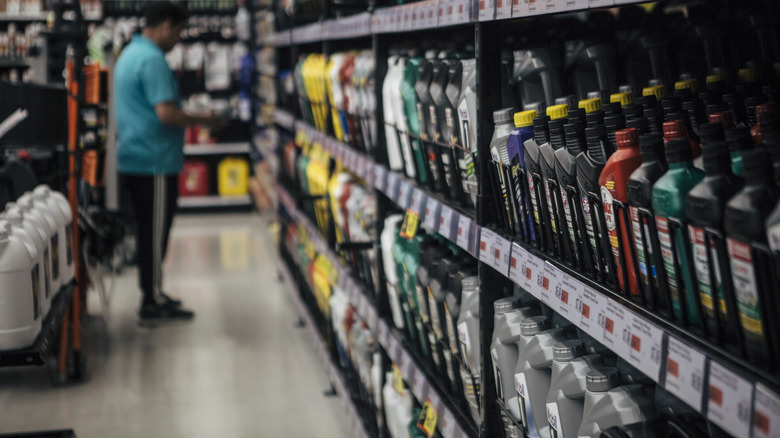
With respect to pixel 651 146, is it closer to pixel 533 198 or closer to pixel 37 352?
pixel 533 198

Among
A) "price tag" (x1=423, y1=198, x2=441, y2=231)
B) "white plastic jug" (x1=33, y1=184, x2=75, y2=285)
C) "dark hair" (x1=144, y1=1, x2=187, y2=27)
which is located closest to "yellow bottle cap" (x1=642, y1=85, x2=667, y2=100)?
"price tag" (x1=423, y1=198, x2=441, y2=231)

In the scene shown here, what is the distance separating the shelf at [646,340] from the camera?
37.2 inches

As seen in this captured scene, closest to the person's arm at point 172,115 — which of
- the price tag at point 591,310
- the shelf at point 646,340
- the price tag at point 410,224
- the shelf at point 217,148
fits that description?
the price tag at point 410,224

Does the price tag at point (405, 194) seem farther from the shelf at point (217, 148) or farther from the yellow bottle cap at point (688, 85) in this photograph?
the shelf at point (217, 148)

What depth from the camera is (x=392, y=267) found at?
287cm

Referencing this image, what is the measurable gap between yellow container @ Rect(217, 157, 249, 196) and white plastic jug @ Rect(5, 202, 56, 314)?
24.0ft

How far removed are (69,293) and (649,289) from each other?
2.31 m

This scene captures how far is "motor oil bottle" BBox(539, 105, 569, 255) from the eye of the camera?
4.86 ft

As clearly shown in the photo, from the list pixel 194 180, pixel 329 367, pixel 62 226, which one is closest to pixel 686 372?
pixel 62 226

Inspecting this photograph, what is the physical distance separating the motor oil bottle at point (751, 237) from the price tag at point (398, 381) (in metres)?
1.85

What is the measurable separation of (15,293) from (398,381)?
1.24 m

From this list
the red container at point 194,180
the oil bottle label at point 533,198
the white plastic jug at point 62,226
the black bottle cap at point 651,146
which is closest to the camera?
the black bottle cap at point 651,146

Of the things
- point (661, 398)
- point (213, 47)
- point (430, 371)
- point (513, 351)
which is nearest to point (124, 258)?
point (213, 47)

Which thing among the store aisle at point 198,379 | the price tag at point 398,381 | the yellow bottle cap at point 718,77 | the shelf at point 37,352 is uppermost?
the yellow bottle cap at point 718,77
